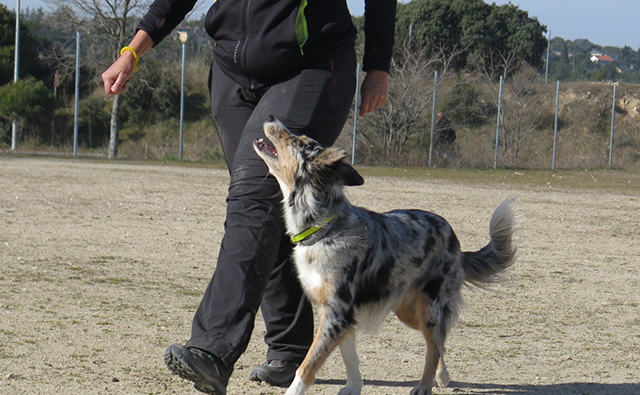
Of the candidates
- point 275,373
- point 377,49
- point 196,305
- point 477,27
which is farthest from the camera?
point 477,27

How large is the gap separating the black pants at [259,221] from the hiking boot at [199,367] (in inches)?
1.8

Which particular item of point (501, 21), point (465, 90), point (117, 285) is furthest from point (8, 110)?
point (501, 21)

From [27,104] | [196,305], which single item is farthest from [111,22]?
[196,305]

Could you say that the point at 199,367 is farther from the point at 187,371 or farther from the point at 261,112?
the point at 261,112

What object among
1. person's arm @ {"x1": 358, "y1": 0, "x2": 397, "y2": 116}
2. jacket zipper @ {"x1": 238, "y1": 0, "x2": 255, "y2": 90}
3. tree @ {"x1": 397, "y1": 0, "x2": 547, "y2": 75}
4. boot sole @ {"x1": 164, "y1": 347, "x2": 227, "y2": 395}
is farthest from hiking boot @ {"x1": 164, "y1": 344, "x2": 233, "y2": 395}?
tree @ {"x1": 397, "y1": 0, "x2": 547, "y2": 75}

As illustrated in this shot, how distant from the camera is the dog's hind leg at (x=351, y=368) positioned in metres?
4.02

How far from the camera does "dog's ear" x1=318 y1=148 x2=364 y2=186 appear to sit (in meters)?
3.74

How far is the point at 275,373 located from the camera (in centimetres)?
418

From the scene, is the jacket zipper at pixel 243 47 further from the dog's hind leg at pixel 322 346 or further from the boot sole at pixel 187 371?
the boot sole at pixel 187 371

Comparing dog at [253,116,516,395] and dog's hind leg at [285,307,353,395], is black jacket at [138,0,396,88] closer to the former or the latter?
dog at [253,116,516,395]

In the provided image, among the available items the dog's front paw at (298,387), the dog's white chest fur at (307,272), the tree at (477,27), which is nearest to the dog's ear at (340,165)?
the dog's white chest fur at (307,272)

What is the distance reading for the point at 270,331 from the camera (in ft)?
14.3

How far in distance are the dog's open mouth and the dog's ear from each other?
21 centimetres

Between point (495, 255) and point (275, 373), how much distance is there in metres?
Answer: 1.45
